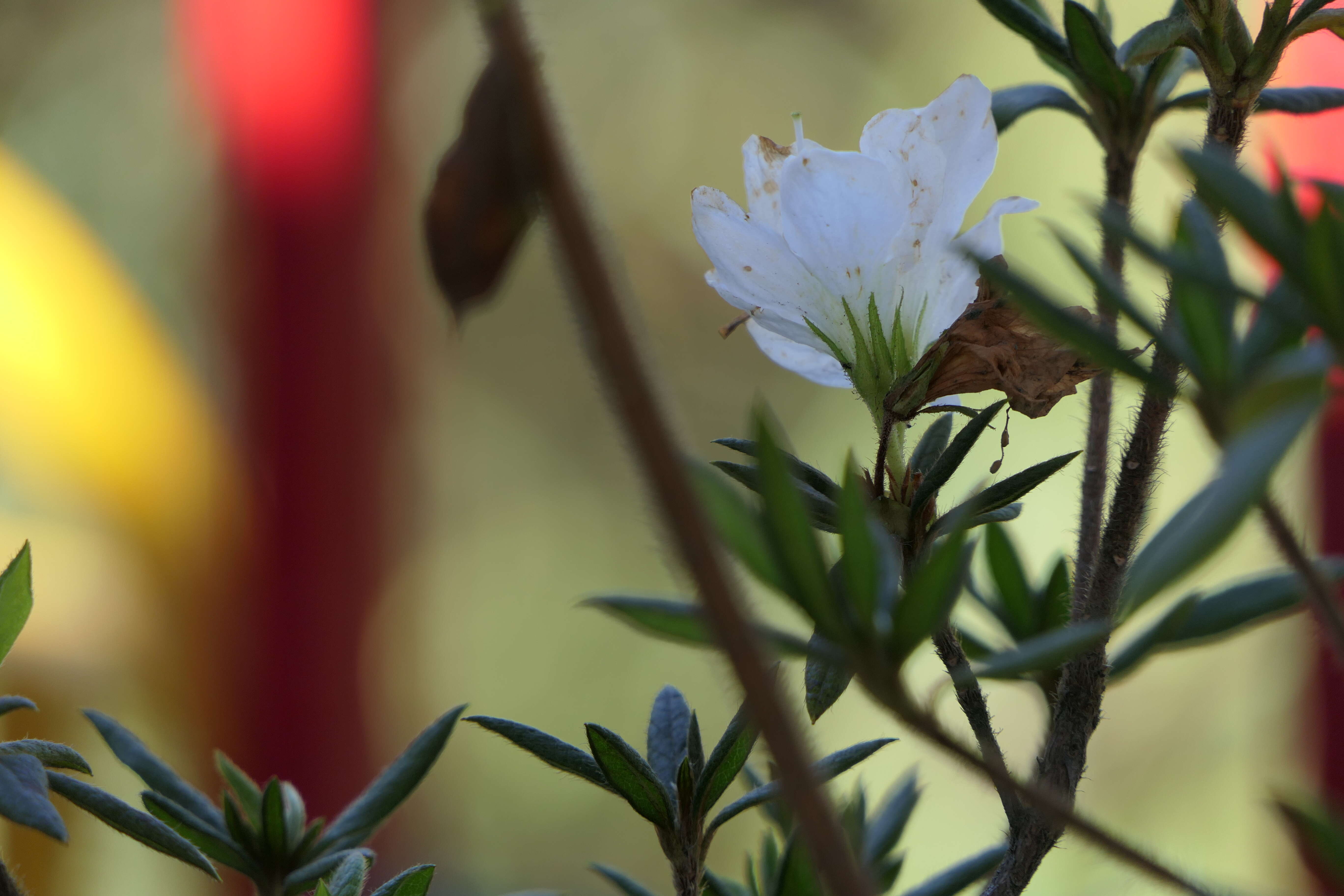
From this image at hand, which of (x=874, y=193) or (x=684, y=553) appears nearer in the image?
(x=684, y=553)

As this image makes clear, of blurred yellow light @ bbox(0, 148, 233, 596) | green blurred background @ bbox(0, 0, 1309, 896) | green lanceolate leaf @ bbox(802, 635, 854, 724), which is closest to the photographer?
green lanceolate leaf @ bbox(802, 635, 854, 724)

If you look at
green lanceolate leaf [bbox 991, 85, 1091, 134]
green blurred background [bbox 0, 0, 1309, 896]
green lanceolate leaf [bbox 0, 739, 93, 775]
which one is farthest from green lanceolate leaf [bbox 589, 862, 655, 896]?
green blurred background [bbox 0, 0, 1309, 896]

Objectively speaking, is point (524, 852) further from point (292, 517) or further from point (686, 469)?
point (686, 469)

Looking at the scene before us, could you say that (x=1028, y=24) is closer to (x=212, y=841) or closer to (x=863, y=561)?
(x=863, y=561)

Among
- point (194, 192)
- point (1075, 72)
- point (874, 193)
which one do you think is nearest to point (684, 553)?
point (874, 193)

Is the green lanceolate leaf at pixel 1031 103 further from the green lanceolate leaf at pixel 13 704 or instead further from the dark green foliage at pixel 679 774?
the green lanceolate leaf at pixel 13 704

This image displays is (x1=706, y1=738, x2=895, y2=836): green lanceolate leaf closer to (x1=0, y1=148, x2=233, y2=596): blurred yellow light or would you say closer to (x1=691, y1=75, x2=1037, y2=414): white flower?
(x1=691, y1=75, x2=1037, y2=414): white flower
